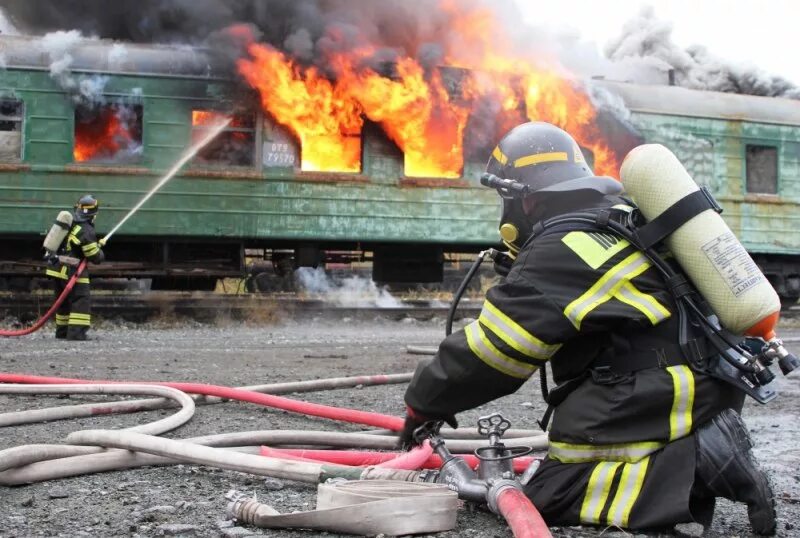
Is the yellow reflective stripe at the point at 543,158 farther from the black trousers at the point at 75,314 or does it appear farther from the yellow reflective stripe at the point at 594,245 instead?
the black trousers at the point at 75,314

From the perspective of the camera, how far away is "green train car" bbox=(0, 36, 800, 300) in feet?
35.7

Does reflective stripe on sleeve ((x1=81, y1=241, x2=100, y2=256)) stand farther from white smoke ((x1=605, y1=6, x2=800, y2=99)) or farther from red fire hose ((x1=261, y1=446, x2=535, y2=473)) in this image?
white smoke ((x1=605, y1=6, x2=800, y2=99))

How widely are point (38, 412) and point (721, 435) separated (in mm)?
2945

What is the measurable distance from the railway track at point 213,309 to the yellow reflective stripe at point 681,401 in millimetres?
9355

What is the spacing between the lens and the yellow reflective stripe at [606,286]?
7.95 feet

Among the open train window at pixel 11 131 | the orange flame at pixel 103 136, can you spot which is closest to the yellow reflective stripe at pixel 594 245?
the orange flame at pixel 103 136

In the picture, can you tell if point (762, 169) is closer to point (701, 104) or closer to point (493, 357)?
point (701, 104)

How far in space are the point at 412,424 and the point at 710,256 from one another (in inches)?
37.8

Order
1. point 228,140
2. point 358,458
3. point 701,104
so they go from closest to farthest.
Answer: point 358,458
point 228,140
point 701,104

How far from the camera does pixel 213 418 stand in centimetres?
451

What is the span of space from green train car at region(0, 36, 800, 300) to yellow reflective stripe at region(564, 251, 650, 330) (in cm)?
918

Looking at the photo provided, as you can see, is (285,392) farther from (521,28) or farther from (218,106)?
(521,28)

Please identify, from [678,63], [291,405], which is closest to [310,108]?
[291,405]

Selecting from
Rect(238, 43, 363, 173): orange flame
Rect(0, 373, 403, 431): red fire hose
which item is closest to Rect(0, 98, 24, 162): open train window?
Rect(238, 43, 363, 173): orange flame
